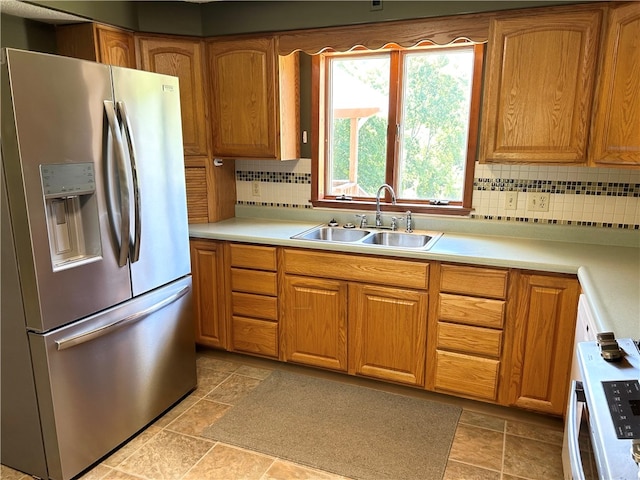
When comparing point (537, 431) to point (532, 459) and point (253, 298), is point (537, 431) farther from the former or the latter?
point (253, 298)

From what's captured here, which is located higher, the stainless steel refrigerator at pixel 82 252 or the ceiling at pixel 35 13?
the ceiling at pixel 35 13

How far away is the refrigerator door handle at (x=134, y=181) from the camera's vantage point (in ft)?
6.64

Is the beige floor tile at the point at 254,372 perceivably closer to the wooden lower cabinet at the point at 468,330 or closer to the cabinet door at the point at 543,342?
the wooden lower cabinet at the point at 468,330

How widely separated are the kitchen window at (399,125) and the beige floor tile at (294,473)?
5.50 ft

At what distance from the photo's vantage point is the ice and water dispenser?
1801 millimetres

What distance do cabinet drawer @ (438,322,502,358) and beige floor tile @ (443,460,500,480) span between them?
56 centimetres

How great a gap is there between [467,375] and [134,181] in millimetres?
1925

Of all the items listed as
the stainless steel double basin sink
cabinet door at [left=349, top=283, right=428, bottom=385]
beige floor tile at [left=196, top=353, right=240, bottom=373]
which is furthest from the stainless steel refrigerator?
cabinet door at [left=349, top=283, right=428, bottom=385]

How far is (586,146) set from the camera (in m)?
2.36

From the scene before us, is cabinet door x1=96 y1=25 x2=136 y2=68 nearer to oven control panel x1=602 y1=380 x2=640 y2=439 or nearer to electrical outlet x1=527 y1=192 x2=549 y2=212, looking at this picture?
electrical outlet x1=527 y1=192 x2=549 y2=212

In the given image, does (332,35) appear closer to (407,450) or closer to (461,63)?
(461,63)

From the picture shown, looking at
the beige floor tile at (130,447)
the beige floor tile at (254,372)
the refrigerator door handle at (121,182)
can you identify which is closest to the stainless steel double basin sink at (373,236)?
the beige floor tile at (254,372)

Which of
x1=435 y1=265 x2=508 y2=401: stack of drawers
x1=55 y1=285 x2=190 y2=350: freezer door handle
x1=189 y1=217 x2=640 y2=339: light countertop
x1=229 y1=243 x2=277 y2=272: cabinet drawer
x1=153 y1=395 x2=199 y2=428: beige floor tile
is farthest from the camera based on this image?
x1=229 y1=243 x2=277 y2=272: cabinet drawer

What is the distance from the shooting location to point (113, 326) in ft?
6.88
